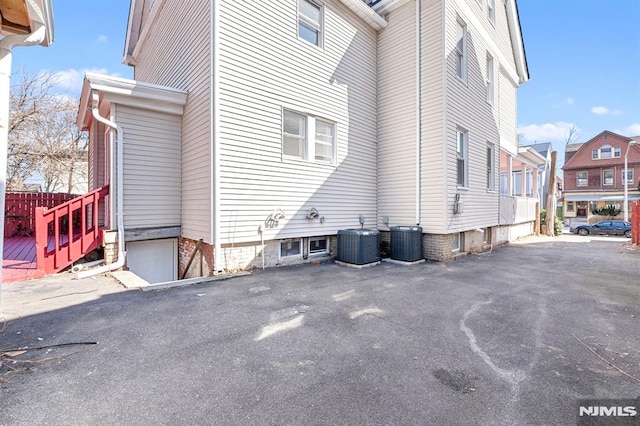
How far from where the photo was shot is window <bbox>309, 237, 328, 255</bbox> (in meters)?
8.55

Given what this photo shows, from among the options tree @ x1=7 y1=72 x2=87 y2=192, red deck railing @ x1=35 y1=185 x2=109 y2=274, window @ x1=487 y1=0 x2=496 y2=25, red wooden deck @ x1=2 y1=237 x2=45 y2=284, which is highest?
window @ x1=487 y1=0 x2=496 y2=25

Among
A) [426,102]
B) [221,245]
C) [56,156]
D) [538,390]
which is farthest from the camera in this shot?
[56,156]

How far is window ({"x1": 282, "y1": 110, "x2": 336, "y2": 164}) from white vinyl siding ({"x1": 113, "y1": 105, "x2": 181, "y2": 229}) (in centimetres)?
298

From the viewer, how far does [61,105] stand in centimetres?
1719

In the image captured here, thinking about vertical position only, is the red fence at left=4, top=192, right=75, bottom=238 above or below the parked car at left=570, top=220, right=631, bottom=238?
above

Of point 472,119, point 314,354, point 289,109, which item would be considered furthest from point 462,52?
point 314,354

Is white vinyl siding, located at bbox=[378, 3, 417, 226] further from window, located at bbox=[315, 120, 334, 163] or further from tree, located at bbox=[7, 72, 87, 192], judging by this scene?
tree, located at bbox=[7, 72, 87, 192]

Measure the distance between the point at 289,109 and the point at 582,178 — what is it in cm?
4353

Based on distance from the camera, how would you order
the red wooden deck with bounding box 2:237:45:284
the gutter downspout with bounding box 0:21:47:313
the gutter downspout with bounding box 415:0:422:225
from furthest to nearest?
the gutter downspout with bounding box 415:0:422:225 < the red wooden deck with bounding box 2:237:45:284 < the gutter downspout with bounding box 0:21:47:313

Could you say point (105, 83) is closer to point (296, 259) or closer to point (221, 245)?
point (221, 245)

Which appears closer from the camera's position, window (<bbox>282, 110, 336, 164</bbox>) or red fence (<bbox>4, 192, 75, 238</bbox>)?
window (<bbox>282, 110, 336, 164</bbox>)

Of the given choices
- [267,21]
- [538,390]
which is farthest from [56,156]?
[538,390]

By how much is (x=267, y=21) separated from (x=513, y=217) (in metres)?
13.6

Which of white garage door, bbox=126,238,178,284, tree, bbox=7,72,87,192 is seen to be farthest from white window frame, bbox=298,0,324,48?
tree, bbox=7,72,87,192
